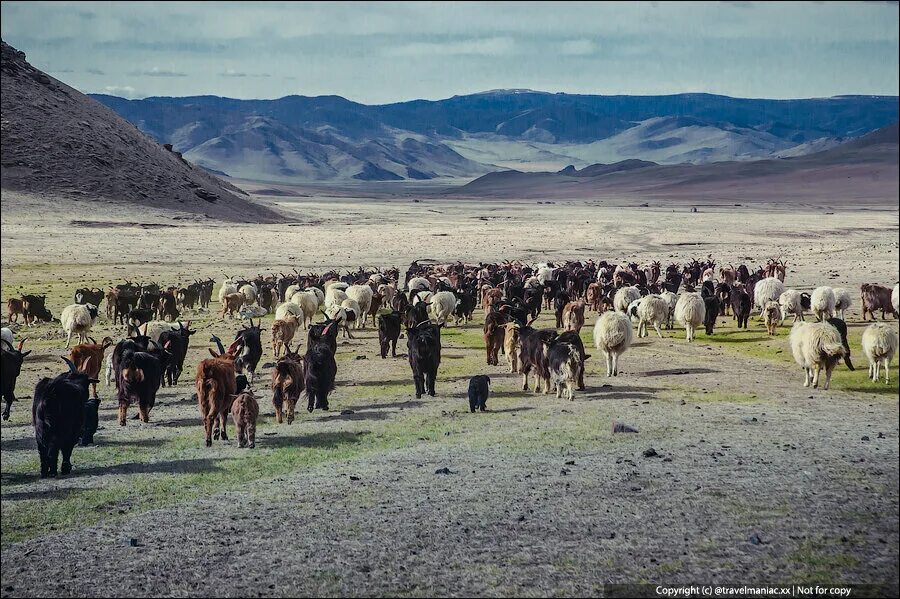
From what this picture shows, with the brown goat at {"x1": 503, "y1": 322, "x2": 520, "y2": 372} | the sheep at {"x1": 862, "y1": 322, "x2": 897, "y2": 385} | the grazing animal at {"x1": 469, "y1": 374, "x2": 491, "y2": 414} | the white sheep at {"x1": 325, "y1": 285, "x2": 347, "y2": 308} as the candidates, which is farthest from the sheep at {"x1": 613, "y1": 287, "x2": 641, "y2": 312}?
the grazing animal at {"x1": 469, "y1": 374, "x2": 491, "y2": 414}

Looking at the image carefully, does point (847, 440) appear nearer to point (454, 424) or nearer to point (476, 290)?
point (454, 424)

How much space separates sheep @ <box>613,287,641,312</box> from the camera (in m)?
27.2

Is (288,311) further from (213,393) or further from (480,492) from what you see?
(480,492)

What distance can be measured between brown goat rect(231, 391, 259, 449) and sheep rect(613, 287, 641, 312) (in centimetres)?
1594

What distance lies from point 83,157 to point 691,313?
93.7 m

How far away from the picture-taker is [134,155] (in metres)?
111

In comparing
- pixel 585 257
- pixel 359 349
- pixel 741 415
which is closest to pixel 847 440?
pixel 741 415

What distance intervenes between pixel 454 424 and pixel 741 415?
414 cm

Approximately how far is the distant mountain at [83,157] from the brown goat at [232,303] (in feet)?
228

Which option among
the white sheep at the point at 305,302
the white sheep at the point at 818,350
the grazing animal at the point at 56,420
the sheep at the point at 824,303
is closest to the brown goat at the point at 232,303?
the white sheep at the point at 305,302

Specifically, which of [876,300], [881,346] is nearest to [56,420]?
[881,346]

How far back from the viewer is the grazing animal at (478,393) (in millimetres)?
15273

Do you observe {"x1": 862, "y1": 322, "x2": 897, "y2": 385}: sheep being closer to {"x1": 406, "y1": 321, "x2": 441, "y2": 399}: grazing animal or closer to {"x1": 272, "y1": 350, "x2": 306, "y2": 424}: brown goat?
{"x1": 406, "y1": 321, "x2": 441, "y2": 399}: grazing animal

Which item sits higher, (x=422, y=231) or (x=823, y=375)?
(x=422, y=231)
